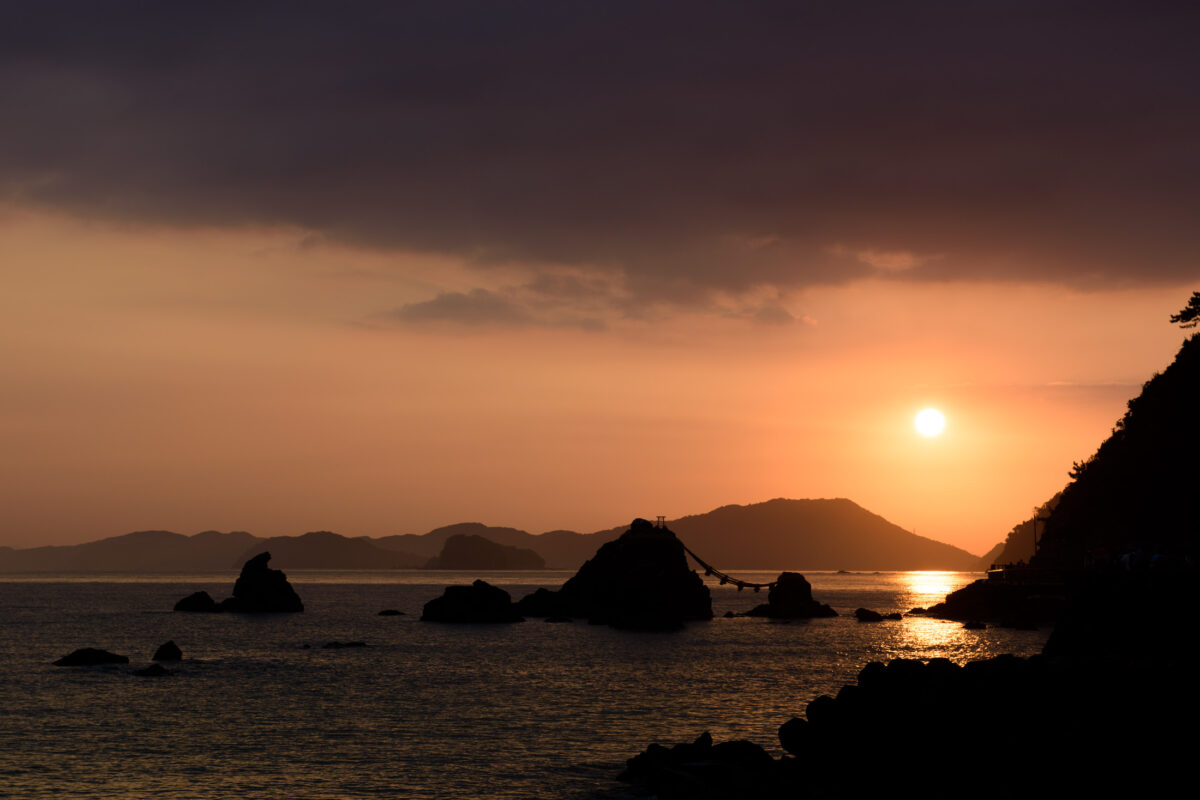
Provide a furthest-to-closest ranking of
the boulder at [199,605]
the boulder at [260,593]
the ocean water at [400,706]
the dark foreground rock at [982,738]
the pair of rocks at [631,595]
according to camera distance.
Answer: the boulder at [199,605]
the boulder at [260,593]
the pair of rocks at [631,595]
the ocean water at [400,706]
the dark foreground rock at [982,738]

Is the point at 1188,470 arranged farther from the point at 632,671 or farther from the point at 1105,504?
the point at 632,671

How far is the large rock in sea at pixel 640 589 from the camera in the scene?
5714 inches

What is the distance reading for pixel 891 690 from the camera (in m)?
39.3

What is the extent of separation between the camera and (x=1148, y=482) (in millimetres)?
107438

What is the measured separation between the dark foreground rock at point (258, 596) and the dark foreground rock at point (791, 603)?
77196 mm

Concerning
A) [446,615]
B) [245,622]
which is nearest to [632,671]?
[446,615]

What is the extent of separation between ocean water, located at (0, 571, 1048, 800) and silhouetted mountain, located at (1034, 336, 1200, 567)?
13869 millimetres

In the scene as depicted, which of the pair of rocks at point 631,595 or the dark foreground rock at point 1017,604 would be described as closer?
the dark foreground rock at point 1017,604

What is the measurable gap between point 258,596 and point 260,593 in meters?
0.56

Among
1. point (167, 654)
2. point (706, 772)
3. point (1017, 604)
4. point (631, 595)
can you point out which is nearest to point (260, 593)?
point (631, 595)

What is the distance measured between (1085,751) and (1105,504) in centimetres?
9273

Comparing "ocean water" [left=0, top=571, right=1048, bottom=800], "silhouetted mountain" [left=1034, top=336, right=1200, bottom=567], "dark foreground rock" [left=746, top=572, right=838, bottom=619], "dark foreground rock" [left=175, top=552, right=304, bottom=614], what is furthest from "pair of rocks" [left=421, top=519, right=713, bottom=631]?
"silhouetted mountain" [left=1034, top=336, right=1200, bottom=567]

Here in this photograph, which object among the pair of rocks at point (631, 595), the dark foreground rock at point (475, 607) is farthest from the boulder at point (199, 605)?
the dark foreground rock at point (475, 607)

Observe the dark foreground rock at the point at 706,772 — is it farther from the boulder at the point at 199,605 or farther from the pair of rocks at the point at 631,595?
the boulder at the point at 199,605
